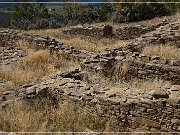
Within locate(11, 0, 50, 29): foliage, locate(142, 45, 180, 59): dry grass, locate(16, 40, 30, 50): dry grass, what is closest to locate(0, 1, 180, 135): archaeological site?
locate(142, 45, 180, 59): dry grass

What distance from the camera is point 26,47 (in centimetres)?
1606

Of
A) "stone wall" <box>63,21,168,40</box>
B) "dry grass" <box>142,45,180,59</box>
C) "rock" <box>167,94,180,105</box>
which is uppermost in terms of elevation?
"dry grass" <box>142,45,180,59</box>

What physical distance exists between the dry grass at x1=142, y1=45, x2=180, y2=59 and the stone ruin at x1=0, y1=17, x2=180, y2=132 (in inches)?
22.3

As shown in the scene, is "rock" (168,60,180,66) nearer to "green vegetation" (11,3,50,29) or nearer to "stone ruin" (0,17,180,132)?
"stone ruin" (0,17,180,132)

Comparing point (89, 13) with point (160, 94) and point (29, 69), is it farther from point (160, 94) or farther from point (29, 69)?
point (160, 94)

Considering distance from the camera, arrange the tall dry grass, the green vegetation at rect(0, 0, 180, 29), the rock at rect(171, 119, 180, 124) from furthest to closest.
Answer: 1. the green vegetation at rect(0, 0, 180, 29)
2. the tall dry grass
3. the rock at rect(171, 119, 180, 124)

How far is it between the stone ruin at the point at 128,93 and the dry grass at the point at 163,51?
1.86 feet

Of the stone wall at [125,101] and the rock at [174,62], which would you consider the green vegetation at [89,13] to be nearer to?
the rock at [174,62]

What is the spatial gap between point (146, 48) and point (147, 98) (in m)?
4.74

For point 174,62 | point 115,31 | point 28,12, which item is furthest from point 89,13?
point 174,62

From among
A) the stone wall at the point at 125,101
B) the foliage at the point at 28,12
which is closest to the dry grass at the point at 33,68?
the stone wall at the point at 125,101

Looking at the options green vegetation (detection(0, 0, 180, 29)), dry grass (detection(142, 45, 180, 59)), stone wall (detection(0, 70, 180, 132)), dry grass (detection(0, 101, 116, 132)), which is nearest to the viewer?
stone wall (detection(0, 70, 180, 132))

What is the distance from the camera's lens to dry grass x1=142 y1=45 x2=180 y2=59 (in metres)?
11.4

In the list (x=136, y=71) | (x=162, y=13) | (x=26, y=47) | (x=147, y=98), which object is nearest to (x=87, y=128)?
(x=147, y=98)
